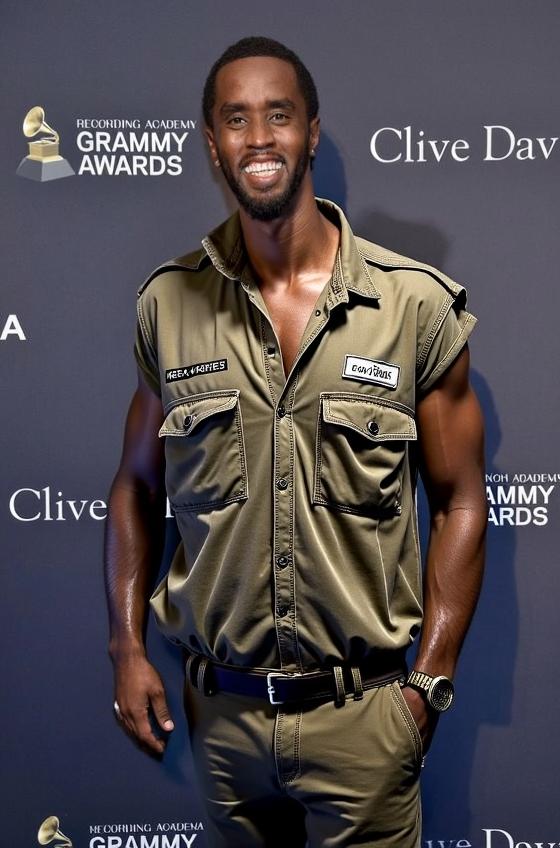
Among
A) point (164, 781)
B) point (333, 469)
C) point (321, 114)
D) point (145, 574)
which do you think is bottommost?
point (164, 781)

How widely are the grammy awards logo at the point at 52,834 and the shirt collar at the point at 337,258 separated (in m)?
1.54

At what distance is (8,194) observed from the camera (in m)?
2.70

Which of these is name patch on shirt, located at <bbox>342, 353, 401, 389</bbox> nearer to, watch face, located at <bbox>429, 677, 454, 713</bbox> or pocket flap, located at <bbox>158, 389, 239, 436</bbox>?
pocket flap, located at <bbox>158, 389, 239, 436</bbox>

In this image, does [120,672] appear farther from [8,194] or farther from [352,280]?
[8,194]

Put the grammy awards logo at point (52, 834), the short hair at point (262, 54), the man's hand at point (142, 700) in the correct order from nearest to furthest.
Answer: the short hair at point (262, 54), the man's hand at point (142, 700), the grammy awards logo at point (52, 834)

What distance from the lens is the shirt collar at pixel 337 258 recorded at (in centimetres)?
222

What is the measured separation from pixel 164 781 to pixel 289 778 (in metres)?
0.79

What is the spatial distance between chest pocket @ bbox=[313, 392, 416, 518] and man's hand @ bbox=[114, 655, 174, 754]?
0.58m

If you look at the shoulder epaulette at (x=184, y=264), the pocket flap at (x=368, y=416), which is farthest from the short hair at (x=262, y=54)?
the pocket flap at (x=368, y=416)

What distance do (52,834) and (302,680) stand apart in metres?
1.11

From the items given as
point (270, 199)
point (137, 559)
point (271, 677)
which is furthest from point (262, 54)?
point (271, 677)

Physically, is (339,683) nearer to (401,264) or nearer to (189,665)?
(189,665)

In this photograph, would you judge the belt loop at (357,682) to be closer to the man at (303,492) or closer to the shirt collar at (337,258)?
the man at (303,492)

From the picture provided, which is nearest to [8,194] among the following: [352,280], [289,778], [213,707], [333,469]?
[352,280]
